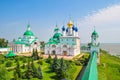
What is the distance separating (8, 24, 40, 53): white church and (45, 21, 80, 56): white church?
7.66 meters

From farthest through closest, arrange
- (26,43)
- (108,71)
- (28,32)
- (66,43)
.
Result: (28,32) < (26,43) < (66,43) < (108,71)

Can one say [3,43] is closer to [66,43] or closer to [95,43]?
[66,43]

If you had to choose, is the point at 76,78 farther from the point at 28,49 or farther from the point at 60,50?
the point at 28,49

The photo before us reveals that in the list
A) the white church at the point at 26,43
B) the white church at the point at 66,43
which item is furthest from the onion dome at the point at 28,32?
the white church at the point at 66,43

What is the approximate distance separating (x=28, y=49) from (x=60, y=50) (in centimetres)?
1088

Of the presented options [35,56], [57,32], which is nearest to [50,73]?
[35,56]

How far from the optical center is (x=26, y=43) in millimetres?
54188

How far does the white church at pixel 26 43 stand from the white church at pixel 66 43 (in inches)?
302

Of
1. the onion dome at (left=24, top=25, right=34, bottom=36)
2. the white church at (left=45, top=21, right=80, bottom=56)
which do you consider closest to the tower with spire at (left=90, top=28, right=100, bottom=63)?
the white church at (left=45, top=21, right=80, bottom=56)

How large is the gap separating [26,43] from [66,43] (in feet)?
41.5

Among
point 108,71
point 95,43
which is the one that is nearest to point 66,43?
point 95,43

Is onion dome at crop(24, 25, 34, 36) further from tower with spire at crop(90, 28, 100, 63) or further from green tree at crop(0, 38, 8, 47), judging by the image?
tower with spire at crop(90, 28, 100, 63)

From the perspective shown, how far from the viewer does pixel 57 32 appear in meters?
50.8

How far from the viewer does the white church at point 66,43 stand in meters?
45.6
